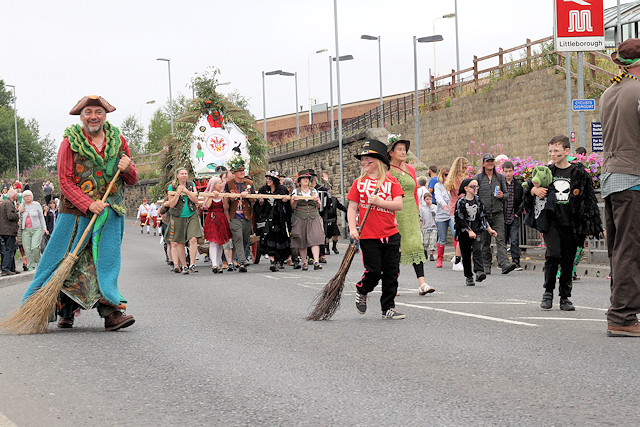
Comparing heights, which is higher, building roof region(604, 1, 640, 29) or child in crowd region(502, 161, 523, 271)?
building roof region(604, 1, 640, 29)

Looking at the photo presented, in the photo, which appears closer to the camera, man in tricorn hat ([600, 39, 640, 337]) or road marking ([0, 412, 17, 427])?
A: road marking ([0, 412, 17, 427])

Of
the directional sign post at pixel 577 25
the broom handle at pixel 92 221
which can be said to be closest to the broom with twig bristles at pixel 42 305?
the broom handle at pixel 92 221

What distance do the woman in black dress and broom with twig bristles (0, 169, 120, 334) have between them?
1014 centimetres

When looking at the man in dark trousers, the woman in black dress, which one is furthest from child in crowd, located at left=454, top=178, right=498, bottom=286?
the woman in black dress

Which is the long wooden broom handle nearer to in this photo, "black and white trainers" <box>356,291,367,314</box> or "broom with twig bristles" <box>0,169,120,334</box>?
"black and white trainers" <box>356,291,367,314</box>

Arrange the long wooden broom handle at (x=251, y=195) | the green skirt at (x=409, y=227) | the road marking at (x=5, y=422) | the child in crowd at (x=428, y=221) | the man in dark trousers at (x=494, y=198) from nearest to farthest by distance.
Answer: the road marking at (x=5, y=422), the green skirt at (x=409, y=227), the man in dark trousers at (x=494, y=198), the long wooden broom handle at (x=251, y=195), the child in crowd at (x=428, y=221)

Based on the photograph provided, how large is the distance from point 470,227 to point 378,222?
4932mm

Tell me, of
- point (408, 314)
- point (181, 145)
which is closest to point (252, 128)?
point (181, 145)

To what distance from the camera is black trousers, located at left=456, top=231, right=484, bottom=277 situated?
1380 centimetres

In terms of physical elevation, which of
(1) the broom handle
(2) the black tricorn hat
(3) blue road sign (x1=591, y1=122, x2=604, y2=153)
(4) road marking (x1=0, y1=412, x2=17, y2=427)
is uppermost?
(3) blue road sign (x1=591, y1=122, x2=604, y2=153)

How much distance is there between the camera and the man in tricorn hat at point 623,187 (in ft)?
25.0

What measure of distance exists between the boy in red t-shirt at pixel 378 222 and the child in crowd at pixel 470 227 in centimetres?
436

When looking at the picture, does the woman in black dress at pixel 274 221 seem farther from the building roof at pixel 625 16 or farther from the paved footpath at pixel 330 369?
the building roof at pixel 625 16

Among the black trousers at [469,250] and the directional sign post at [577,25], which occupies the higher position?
the directional sign post at [577,25]
